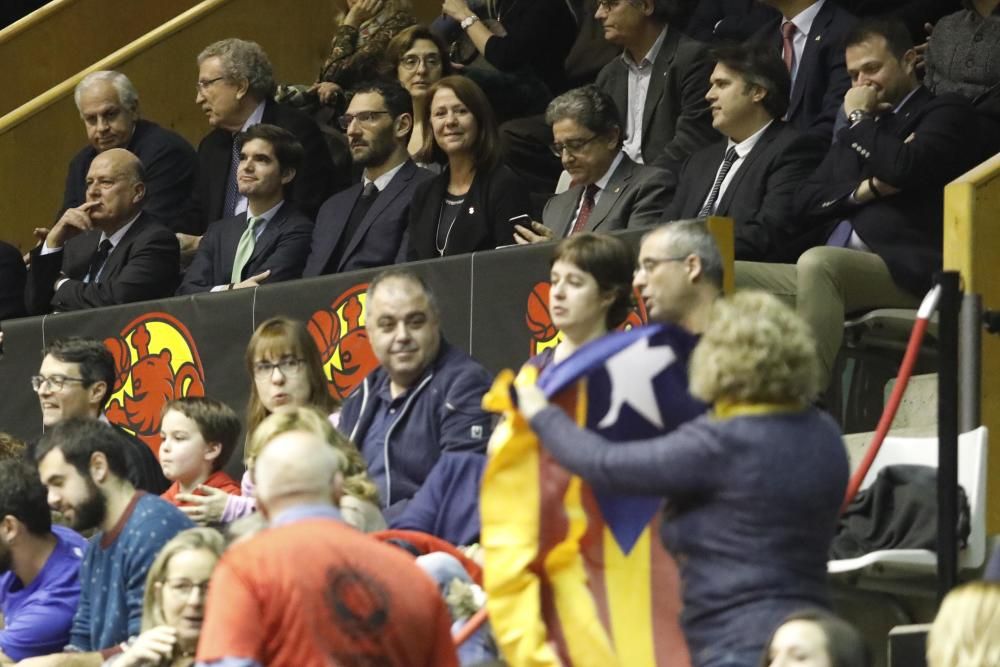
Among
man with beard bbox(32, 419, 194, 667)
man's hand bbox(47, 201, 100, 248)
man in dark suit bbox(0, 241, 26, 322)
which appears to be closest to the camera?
man with beard bbox(32, 419, 194, 667)

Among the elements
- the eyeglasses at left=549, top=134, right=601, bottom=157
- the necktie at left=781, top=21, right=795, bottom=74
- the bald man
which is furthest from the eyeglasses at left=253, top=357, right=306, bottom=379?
the necktie at left=781, top=21, right=795, bottom=74

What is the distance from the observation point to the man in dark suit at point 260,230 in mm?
8617

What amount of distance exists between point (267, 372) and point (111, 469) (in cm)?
68

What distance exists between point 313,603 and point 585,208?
398 cm

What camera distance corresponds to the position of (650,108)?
877 cm

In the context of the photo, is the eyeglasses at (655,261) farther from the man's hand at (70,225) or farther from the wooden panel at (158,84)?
the wooden panel at (158,84)

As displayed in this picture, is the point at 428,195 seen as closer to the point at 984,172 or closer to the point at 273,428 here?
the point at 984,172

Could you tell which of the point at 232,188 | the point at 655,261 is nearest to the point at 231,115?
the point at 232,188

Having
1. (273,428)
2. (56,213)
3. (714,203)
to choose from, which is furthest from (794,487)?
(56,213)

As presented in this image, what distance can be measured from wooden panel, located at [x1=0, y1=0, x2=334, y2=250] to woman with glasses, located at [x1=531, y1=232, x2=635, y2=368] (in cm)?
594

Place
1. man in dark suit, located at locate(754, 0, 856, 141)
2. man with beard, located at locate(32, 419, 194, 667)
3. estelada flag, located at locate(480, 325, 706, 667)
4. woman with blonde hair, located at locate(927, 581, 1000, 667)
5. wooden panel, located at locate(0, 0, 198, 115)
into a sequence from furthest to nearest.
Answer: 1. wooden panel, located at locate(0, 0, 198, 115)
2. man in dark suit, located at locate(754, 0, 856, 141)
3. man with beard, located at locate(32, 419, 194, 667)
4. estelada flag, located at locate(480, 325, 706, 667)
5. woman with blonde hair, located at locate(927, 581, 1000, 667)

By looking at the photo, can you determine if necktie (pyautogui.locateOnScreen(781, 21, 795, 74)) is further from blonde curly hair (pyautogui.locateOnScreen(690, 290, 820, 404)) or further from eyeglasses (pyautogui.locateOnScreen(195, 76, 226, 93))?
blonde curly hair (pyautogui.locateOnScreen(690, 290, 820, 404))

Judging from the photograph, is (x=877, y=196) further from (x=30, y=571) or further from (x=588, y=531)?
(x=30, y=571)

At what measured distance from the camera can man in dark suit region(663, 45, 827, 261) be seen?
24.0 feet
